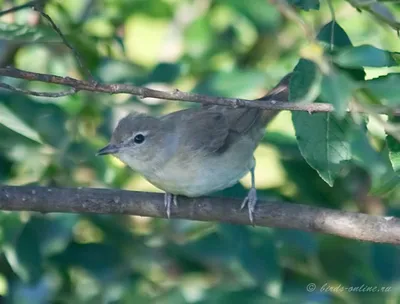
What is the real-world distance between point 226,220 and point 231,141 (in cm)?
113

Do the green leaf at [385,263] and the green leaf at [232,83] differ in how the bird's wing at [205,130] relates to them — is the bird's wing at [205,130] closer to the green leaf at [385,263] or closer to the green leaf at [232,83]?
the green leaf at [232,83]

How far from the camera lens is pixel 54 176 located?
350 cm

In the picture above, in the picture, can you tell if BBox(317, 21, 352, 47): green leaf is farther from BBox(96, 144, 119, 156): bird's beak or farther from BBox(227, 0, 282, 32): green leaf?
BBox(227, 0, 282, 32): green leaf

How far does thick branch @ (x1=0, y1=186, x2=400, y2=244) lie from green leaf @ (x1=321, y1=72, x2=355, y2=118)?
1.26 m

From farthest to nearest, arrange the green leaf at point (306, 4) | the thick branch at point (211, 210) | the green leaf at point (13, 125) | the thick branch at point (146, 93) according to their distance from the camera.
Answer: the green leaf at point (13, 125) < the thick branch at point (211, 210) < the green leaf at point (306, 4) < the thick branch at point (146, 93)

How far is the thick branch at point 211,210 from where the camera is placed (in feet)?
8.69

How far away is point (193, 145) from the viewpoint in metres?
4.02

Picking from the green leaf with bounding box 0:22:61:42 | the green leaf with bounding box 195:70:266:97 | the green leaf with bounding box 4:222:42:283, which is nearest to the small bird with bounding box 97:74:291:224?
the green leaf with bounding box 195:70:266:97

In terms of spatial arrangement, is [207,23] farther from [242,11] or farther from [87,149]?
[87,149]

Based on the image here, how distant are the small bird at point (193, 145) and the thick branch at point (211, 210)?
0.64 m

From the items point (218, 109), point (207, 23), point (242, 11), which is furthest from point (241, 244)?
point (207, 23)

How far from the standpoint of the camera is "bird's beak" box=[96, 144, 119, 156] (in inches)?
142

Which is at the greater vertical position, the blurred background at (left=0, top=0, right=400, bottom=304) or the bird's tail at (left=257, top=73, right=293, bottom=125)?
the bird's tail at (left=257, top=73, right=293, bottom=125)

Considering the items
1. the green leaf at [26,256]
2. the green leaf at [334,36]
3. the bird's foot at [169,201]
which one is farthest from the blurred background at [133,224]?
the green leaf at [334,36]
